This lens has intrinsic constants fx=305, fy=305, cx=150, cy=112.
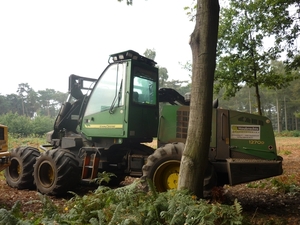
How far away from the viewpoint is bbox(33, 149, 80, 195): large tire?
6824 mm

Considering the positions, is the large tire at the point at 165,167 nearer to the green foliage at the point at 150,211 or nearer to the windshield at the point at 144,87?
the green foliage at the point at 150,211

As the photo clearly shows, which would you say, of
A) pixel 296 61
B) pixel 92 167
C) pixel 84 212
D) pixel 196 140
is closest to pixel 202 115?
pixel 196 140

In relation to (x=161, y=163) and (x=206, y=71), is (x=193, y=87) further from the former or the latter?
(x=161, y=163)

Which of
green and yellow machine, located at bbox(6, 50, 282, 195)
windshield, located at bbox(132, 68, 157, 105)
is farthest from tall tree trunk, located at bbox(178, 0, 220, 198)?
windshield, located at bbox(132, 68, 157, 105)

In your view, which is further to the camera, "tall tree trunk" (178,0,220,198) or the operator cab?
the operator cab

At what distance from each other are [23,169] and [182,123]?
4380mm

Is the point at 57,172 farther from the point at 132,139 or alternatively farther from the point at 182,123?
the point at 182,123

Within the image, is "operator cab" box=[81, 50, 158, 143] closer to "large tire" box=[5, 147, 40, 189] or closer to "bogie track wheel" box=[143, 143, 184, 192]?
"bogie track wheel" box=[143, 143, 184, 192]

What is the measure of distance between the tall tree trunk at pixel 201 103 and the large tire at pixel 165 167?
1131mm

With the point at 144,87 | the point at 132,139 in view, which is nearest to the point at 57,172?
the point at 132,139

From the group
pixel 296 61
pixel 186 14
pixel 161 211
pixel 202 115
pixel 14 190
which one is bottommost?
pixel 14 190

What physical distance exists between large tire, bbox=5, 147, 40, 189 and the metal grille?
4.03m

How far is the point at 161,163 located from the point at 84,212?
6.80 feet

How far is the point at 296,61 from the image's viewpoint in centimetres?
1143
